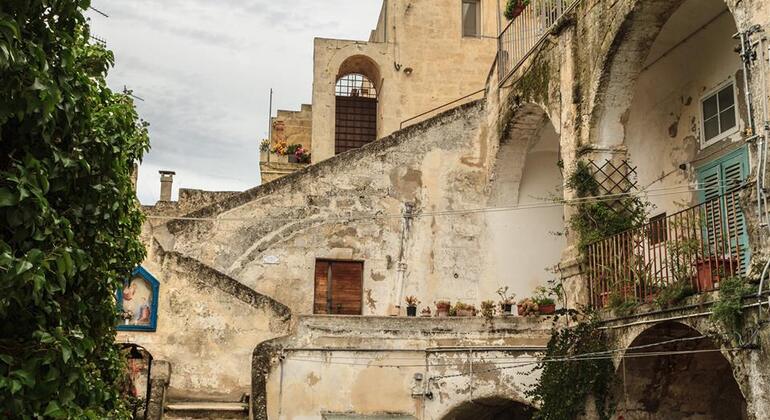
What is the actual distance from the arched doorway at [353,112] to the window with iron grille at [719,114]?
40.7 feet

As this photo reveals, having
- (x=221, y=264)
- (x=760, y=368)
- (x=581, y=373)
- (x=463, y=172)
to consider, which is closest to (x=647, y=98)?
(x=463, y=172)

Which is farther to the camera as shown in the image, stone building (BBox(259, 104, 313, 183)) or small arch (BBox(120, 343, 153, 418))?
stone building (BBox(259, 104, 313, 183))

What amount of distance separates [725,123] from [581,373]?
15.8 feet

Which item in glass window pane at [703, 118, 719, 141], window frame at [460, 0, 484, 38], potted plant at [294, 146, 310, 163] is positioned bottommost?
glass window pane at [703, 118, 719, 141]

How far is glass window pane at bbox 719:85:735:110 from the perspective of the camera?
14719 millimetres

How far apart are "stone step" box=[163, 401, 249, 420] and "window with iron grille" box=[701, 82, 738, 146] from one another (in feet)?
29.5

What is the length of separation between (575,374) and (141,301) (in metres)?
7.74

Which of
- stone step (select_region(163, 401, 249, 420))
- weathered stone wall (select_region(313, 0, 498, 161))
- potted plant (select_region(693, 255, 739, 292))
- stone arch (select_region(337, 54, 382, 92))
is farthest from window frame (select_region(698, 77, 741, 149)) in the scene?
stone arch (select_region(337, 54, 382, 92))

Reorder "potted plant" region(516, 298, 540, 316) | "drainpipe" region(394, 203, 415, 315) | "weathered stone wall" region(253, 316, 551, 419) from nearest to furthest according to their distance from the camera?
"weathered stone wall" region(253, 316, 551, 419) → "potted plant" region(516, 298, 540, 316) → "drainpipe" region(394, 203, 415, 315)

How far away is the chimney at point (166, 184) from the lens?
24016 mm

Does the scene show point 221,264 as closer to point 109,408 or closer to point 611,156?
point 611,156

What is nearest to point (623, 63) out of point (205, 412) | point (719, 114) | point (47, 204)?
point (719, 114)

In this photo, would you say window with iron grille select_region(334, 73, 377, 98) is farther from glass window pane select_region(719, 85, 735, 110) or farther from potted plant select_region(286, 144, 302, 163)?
glass window pane select_region(719, 85, 735, 110)

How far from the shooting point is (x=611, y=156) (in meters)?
14.8
